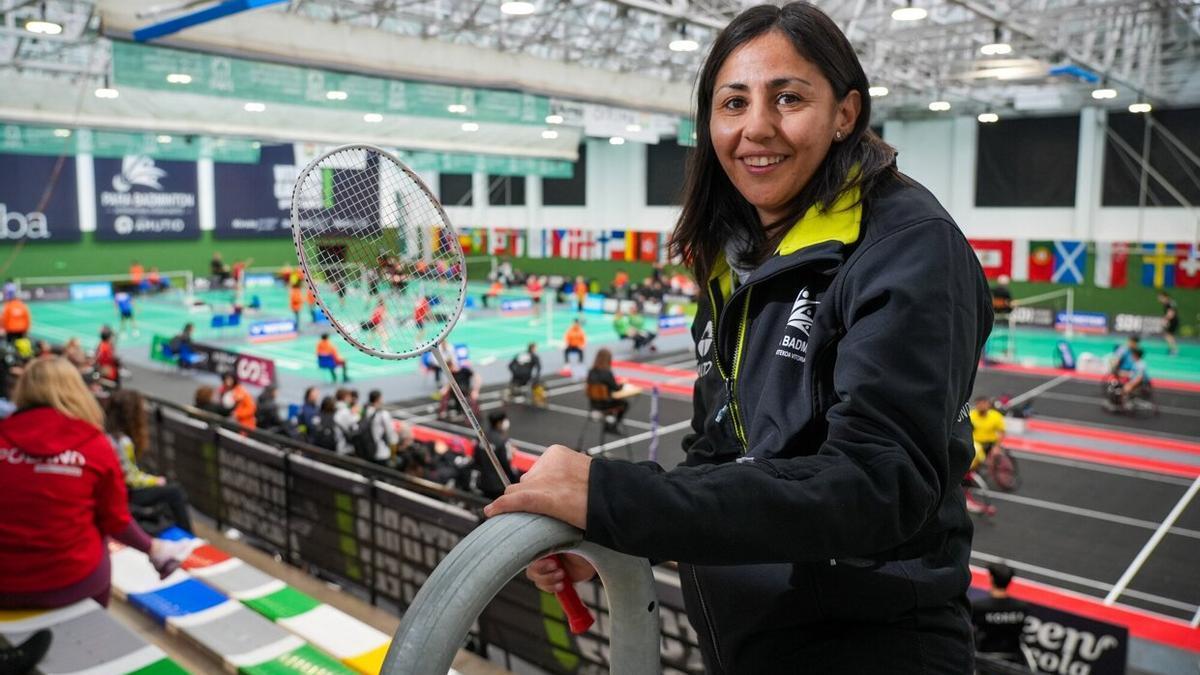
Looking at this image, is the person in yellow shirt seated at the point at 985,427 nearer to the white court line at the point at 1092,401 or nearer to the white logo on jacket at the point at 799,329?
the white court line at the point at 1092,401

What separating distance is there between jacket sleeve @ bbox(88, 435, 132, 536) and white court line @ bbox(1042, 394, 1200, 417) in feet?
62.6

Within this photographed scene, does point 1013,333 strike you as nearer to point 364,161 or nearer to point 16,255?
point 364,161

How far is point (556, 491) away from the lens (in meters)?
1.03

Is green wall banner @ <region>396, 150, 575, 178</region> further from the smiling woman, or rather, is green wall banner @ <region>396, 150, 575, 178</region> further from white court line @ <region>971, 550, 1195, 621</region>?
the smiling woman


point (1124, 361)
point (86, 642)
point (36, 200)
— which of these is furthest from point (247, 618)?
point (36, 200)

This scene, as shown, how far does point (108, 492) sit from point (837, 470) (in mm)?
4146

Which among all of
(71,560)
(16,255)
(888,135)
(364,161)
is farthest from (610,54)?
(16,255)

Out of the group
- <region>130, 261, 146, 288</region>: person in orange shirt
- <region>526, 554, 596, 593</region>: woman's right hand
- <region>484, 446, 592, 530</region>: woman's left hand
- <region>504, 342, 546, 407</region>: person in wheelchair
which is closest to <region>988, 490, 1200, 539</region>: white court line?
<region>504, 342, 546, 407</region>: person in wheelchair

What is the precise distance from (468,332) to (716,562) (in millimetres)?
26849

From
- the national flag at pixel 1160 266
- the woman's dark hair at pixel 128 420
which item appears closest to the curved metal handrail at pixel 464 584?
the woman's dark hair at pixel 128 420

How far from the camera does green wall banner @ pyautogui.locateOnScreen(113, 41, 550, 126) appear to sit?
38.9 feet

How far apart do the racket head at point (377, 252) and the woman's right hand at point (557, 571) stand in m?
0.56

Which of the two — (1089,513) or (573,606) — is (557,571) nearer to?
(573,606)

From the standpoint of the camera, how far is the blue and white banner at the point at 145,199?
3753cm
